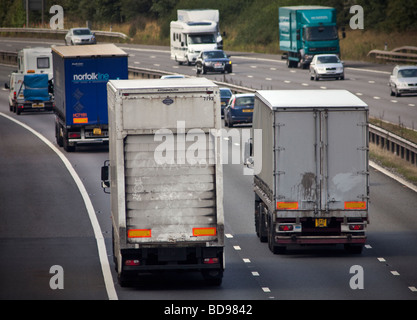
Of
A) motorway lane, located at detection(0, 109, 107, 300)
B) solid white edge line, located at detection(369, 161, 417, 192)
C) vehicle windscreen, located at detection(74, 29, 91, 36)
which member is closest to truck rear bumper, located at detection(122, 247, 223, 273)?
motorway lane, located at detection(0, 109, 107, 300)

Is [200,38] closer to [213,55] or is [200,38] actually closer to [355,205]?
[213,55]

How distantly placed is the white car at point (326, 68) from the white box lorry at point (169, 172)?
46.9 meters

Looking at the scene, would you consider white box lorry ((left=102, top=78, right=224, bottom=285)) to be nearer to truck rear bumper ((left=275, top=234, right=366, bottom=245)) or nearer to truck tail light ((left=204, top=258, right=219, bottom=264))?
truck tail light ((left=204, top=258, right=219, bottom=264))

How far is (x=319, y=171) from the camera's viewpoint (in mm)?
23734

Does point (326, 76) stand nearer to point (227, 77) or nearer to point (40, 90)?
point (227, 77)

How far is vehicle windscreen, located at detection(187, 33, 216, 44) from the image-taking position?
82.2 metres

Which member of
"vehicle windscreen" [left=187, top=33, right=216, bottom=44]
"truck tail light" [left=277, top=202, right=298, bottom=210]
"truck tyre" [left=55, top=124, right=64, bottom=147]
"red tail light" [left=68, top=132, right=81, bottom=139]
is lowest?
"truck tyre" [left=55, top=124, right=64, bottom=147]

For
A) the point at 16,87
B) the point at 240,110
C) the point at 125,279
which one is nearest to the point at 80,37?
the point at 16,87

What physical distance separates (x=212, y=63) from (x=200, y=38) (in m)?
8.23

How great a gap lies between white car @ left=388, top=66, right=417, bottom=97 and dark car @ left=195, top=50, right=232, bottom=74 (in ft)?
58.8

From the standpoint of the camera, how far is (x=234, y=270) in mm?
22891

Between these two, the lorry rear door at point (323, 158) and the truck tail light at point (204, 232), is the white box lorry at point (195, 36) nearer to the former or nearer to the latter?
the lorry rear door at point (323, 158)
